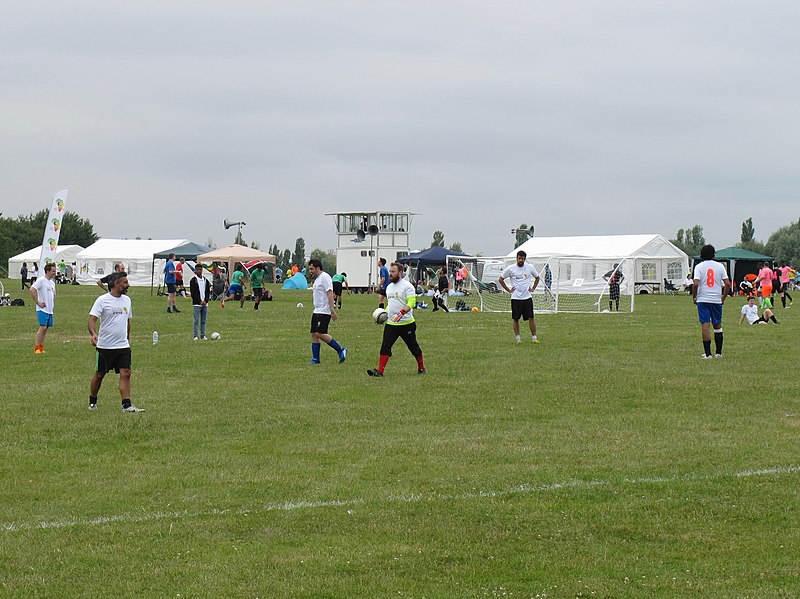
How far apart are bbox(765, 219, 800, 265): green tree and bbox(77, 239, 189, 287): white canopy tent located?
60.9 m

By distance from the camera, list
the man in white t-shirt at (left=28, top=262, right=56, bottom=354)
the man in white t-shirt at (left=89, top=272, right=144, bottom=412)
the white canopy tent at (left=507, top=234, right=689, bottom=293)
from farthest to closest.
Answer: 1. the white canopy tent at (left=507, top=234, right=689, bottom=293)
2. the man in white t-shirt at (left=28, top=262, right=56, bottom=354)
3. the man in white t-shirt at (left=89, top=272, right=144, bottom=412)

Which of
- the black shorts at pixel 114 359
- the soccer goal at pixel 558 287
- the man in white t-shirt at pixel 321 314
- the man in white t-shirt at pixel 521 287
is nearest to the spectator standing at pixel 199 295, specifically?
the man in white t-shirt at pixel 321 314

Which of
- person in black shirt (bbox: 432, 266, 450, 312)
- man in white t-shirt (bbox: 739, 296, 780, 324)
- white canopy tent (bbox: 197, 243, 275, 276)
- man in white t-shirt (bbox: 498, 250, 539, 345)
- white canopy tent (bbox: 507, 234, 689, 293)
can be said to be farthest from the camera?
white canopy tent (bbox: 507, 234, 689, 293)

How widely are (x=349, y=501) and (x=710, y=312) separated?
11.5m

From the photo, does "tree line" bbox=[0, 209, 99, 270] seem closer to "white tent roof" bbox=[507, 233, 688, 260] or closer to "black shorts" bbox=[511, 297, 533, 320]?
"white tent roof" bbox=[507, 233, 688, 260]

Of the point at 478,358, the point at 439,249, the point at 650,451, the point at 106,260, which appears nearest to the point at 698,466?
the point at 650,451

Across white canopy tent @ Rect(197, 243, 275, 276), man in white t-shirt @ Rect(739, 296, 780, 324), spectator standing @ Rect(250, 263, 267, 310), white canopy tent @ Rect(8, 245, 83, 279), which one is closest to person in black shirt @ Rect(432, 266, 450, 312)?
spectator standing @ Rect(250, 263, 267, 310)

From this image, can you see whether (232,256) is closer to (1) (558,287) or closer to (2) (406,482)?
→ (1) (558,287)

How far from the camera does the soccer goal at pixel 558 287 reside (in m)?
40.8

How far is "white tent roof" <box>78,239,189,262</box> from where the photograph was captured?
80894 millimetres

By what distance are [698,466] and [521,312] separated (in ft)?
42.4

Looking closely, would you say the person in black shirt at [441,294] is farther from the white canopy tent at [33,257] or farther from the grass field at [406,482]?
the white canopy tent at [33,257]

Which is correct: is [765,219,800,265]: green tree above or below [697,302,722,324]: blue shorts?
above

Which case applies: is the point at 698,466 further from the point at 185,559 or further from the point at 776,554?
the point at 185,559
